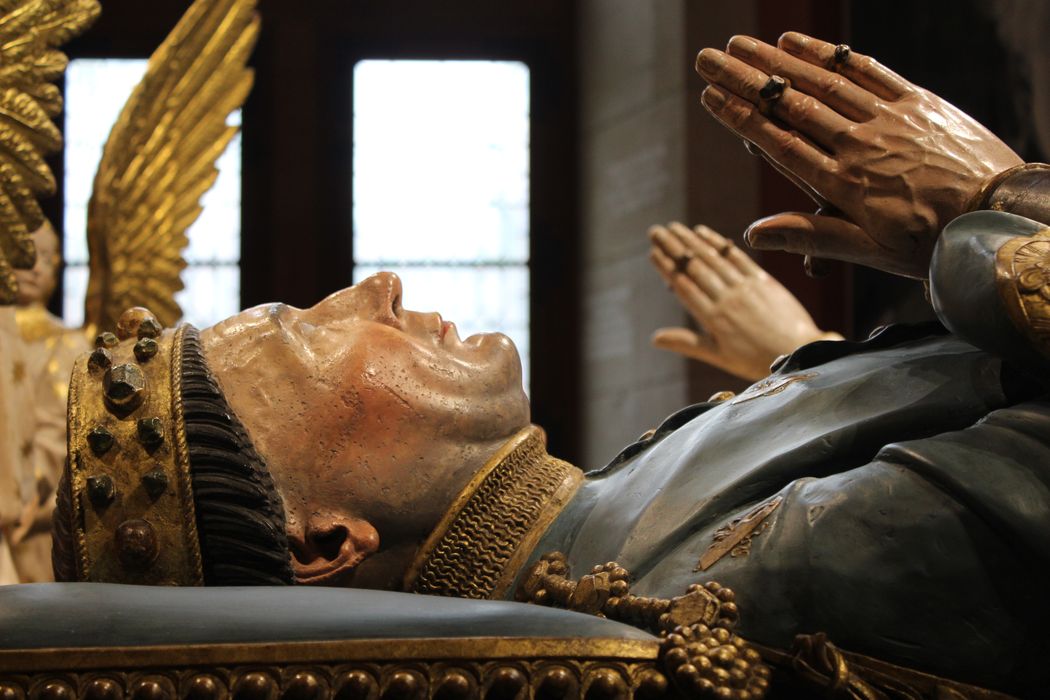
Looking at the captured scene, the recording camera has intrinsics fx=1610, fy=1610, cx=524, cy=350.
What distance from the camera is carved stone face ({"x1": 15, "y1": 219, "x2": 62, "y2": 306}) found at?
5062mm

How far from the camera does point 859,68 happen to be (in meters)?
1.70

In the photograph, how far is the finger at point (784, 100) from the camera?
5.46ft

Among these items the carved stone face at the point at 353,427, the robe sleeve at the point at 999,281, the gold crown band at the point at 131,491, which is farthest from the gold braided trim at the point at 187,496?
the robe sleeve at the point at 999,281

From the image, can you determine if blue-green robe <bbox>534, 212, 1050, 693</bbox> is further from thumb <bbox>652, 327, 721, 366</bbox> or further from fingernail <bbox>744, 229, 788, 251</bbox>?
thumb <bbox>652, 327, 721, 366</bbox>

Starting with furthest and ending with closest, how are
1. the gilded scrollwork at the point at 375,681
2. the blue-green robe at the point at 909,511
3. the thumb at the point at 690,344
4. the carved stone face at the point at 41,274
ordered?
the carved stone face at the point at 41,274 → the thumb at the point at 690,344 → the blue-green robe at the point at 909,511 → the gilded scrollwork at the point at 375,681

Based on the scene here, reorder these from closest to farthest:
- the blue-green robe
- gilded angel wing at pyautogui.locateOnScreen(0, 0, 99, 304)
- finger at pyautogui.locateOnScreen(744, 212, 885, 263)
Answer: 1. the blue-green robe
2. finger at pyautogui.locateOnScreen(744, 212, 885, 263)
3. gilded angel wing at pyautogui.locateOnScreen(0, 0, 99, 304)

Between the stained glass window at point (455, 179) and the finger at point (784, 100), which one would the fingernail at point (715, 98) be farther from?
the stained glass window at point (455, 179)

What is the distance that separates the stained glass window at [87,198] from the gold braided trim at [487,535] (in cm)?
472

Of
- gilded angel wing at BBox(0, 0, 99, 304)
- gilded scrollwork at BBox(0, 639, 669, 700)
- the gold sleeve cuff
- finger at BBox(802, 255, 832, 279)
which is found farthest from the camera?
gilded angel wing at BBox(0, 0, 99, 304)

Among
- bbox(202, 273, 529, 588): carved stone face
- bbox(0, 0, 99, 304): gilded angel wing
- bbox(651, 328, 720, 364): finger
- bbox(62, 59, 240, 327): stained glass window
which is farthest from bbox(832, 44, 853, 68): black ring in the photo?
bbox(62, 59, 240, 327): stained glass window

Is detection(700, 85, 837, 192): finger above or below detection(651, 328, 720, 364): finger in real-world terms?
above

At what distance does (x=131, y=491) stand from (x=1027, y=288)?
871 mm

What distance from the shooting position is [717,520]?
1552 millimetres

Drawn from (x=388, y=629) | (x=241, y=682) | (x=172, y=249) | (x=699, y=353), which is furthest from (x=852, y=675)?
(x=172, y=249)
